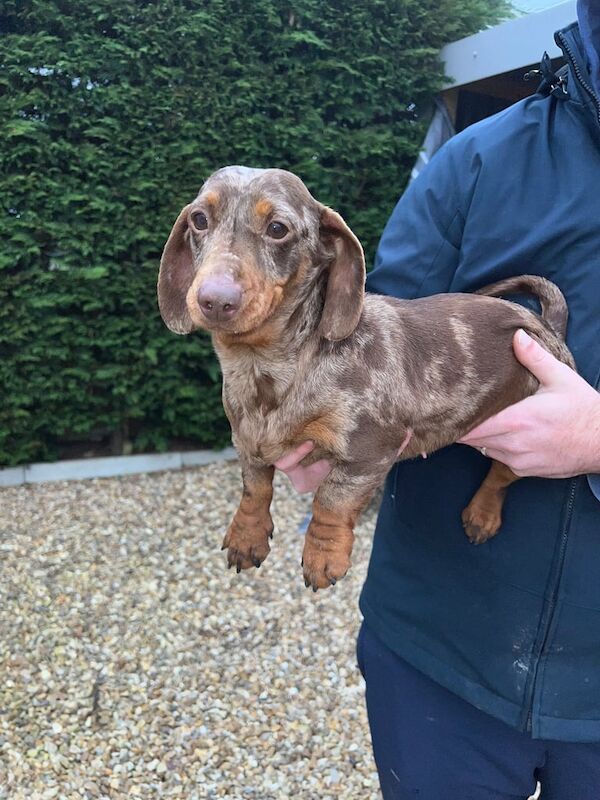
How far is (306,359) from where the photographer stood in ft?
6.09

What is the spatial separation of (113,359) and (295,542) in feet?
7.24

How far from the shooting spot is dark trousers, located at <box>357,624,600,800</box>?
186 cm

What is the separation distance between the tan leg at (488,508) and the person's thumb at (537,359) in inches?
10.8

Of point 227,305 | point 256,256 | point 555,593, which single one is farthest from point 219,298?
point 555,593

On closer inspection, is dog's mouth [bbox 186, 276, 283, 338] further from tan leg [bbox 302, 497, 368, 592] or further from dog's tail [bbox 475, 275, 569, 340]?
dog's tail [bbox 475, 275, 569, 340]

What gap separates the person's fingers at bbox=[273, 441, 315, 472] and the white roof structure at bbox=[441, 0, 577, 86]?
11.3 ft

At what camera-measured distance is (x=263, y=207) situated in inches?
66.9

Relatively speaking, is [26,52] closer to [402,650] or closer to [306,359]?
[306,359]

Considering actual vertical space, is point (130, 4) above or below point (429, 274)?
above

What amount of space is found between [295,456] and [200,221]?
2.15ft

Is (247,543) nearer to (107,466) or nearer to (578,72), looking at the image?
(578,72)

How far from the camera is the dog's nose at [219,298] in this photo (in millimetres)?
1505

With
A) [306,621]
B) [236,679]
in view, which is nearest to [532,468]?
[236,679]

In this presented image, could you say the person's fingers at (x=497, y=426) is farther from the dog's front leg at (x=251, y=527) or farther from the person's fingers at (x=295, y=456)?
the dog's front leg at (x=251, y=527)
